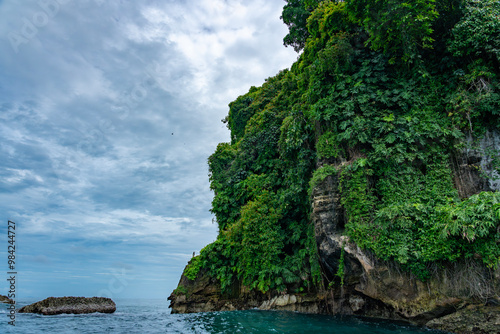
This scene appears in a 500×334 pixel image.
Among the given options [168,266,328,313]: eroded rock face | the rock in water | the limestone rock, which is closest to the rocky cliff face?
the limestone rock

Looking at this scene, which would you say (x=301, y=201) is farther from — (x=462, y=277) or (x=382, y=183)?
(x=462, y=277)

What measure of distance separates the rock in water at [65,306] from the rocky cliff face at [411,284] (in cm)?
1565

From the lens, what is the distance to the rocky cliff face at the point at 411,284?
388 inches

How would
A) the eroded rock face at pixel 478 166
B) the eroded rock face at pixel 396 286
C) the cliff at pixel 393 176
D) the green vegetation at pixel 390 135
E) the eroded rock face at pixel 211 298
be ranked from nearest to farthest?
the eroded rock face at pixel 396 286
the cliff at pixel 393 176
the green vegetation at pixel 390 135
the eroded rock face at pixel 478 166
the eroded rock face at pixel 211 298

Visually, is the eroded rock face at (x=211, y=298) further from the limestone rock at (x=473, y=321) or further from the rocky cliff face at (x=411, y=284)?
the limestone rock at (x=473, y=321)

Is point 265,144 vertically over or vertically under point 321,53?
under

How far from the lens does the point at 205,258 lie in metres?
20.8

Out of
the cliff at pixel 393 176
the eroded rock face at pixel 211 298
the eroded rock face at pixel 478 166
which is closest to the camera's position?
the cliff at pixel 393 176

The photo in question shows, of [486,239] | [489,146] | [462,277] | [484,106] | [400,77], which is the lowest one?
[462,277]

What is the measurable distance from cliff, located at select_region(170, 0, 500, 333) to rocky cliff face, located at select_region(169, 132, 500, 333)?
0.15ft

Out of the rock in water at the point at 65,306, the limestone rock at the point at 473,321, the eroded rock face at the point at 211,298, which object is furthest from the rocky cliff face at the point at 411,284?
the rock in water at the point at 65,306

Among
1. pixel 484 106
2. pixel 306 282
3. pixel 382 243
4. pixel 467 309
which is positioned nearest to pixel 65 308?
pixel 306 282

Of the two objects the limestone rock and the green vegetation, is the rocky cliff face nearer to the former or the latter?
the limestone rock

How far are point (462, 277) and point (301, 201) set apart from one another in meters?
8.84
